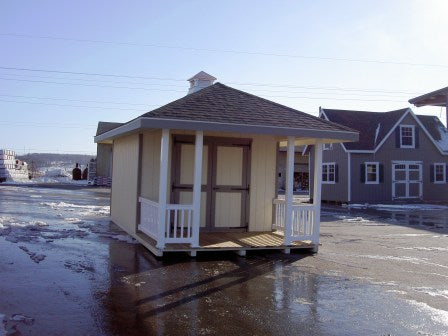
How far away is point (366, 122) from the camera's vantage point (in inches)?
1217

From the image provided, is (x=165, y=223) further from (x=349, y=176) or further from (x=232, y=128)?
(x=349, y=176)

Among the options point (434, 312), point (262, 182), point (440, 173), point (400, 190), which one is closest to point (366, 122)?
point (400, 190)

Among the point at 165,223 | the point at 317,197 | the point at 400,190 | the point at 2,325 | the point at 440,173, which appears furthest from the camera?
the point at 440,173

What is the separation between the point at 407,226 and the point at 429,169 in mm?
14364

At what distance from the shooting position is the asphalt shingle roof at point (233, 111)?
9.47 metres

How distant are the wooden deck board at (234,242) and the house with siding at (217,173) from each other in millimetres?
21

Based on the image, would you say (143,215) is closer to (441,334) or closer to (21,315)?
(21,315)

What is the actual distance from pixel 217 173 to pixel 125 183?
2.96 meters

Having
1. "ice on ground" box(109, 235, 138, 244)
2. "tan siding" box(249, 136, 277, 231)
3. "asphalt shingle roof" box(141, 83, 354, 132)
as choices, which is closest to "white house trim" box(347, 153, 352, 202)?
"tan siding" box(249, 136, 277, 231)

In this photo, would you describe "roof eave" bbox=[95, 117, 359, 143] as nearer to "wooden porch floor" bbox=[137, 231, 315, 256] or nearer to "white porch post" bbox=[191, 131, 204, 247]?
"white porch post" bbox=[191, 131, 204, 247]

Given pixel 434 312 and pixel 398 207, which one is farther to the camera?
pixel 398 207

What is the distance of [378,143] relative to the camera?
28.8 meters

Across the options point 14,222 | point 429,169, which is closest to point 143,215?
point 14,222

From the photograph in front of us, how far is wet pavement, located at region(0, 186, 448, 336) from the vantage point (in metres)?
5.44
